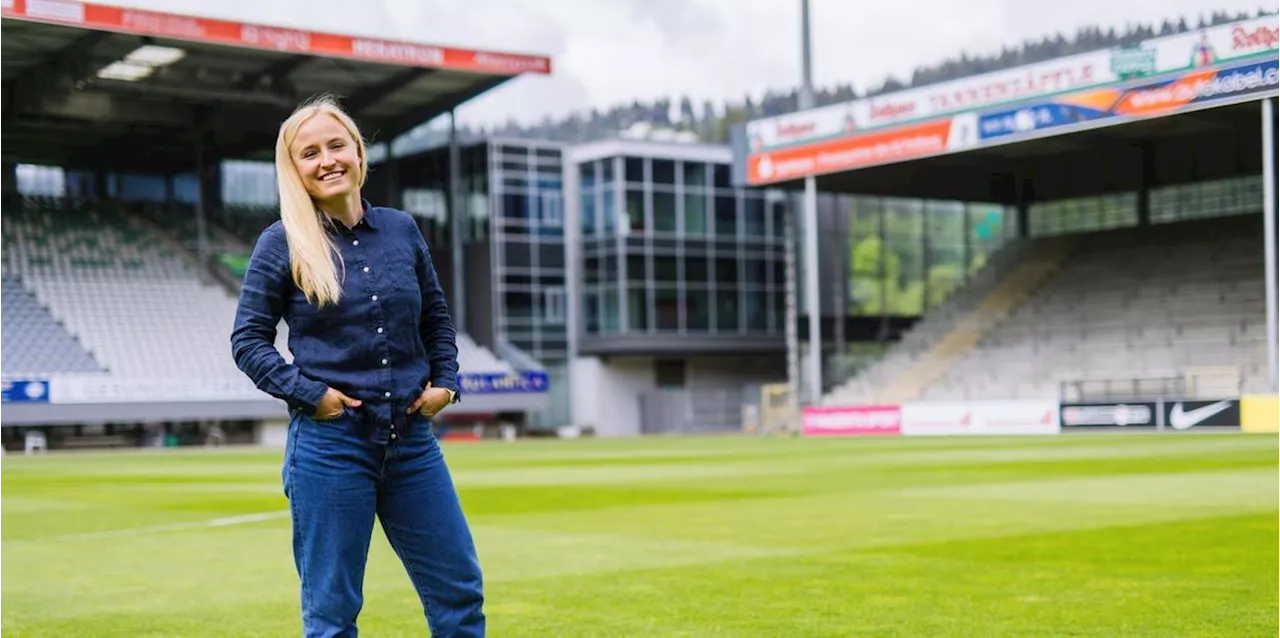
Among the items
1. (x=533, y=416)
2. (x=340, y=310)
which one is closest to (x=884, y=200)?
(x=533, y=416)

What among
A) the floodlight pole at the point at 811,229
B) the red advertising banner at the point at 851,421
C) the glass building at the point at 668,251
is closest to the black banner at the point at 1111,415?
the red advertising banner at the point at 851,421

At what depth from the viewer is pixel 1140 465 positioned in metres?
23.1

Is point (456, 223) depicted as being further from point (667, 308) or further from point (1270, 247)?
point (1270, 247)

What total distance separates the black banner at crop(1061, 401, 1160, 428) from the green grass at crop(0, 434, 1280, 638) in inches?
→ 520

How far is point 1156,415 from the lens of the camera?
37438 millimetres

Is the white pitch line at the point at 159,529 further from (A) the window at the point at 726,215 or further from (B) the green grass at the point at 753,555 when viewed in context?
(A) the window at the point at 726,215

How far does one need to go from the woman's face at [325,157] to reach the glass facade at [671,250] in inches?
2179

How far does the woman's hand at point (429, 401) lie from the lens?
4977 mm

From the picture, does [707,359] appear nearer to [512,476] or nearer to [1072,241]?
[1072,241]

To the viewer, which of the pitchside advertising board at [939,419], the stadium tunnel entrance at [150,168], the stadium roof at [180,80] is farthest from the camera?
the stadium tunnel entrance at [150,168]

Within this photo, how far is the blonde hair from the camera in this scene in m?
4.85

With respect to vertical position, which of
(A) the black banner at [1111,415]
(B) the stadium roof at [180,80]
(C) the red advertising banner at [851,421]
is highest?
(B) the stadium roof at [180,80]

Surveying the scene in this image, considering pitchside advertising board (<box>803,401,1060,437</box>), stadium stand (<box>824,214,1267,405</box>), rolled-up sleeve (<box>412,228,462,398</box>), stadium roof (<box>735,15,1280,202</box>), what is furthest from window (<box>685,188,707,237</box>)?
rolled-up sleeve (<box>412,228,462,398</box>)

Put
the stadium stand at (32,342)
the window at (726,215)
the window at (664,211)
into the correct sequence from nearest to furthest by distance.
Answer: the stadium stand at (32,342)
the window at (664,211)
the window at (726,215)
